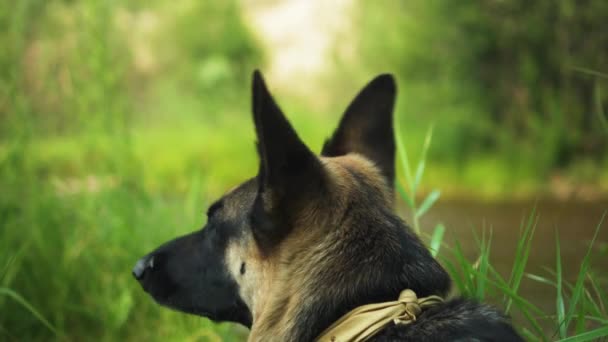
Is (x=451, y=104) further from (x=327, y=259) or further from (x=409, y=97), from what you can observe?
(x=327, y=259)

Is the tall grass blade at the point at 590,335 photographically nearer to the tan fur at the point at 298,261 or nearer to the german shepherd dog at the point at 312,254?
the german shepherd dog at the point at 312,254

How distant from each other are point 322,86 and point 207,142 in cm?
224

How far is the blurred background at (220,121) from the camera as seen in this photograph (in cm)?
412

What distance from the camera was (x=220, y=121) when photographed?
1287 centimetres

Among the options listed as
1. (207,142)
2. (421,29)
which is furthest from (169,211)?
(207,142)

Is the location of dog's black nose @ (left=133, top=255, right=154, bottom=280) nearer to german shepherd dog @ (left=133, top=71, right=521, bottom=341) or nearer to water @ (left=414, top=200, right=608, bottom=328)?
german shepherd dog @ (left=133, top=71, right=521, bottom=341)

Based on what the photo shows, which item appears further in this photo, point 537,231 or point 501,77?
point 501,77

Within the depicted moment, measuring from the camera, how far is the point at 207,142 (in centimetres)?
1192

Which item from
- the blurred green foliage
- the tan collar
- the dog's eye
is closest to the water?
the blurred green foliage

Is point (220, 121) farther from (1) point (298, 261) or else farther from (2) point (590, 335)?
(2) point (590, 335)

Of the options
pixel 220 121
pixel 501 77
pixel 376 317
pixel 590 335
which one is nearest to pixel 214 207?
pixel 376 317

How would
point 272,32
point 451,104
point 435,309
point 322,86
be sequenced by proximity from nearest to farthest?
point 435,309
point 451,104
point 322,86
point 272,32

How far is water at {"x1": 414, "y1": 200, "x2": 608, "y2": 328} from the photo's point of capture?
16.7ft

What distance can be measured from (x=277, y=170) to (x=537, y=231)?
5250 millimetres
